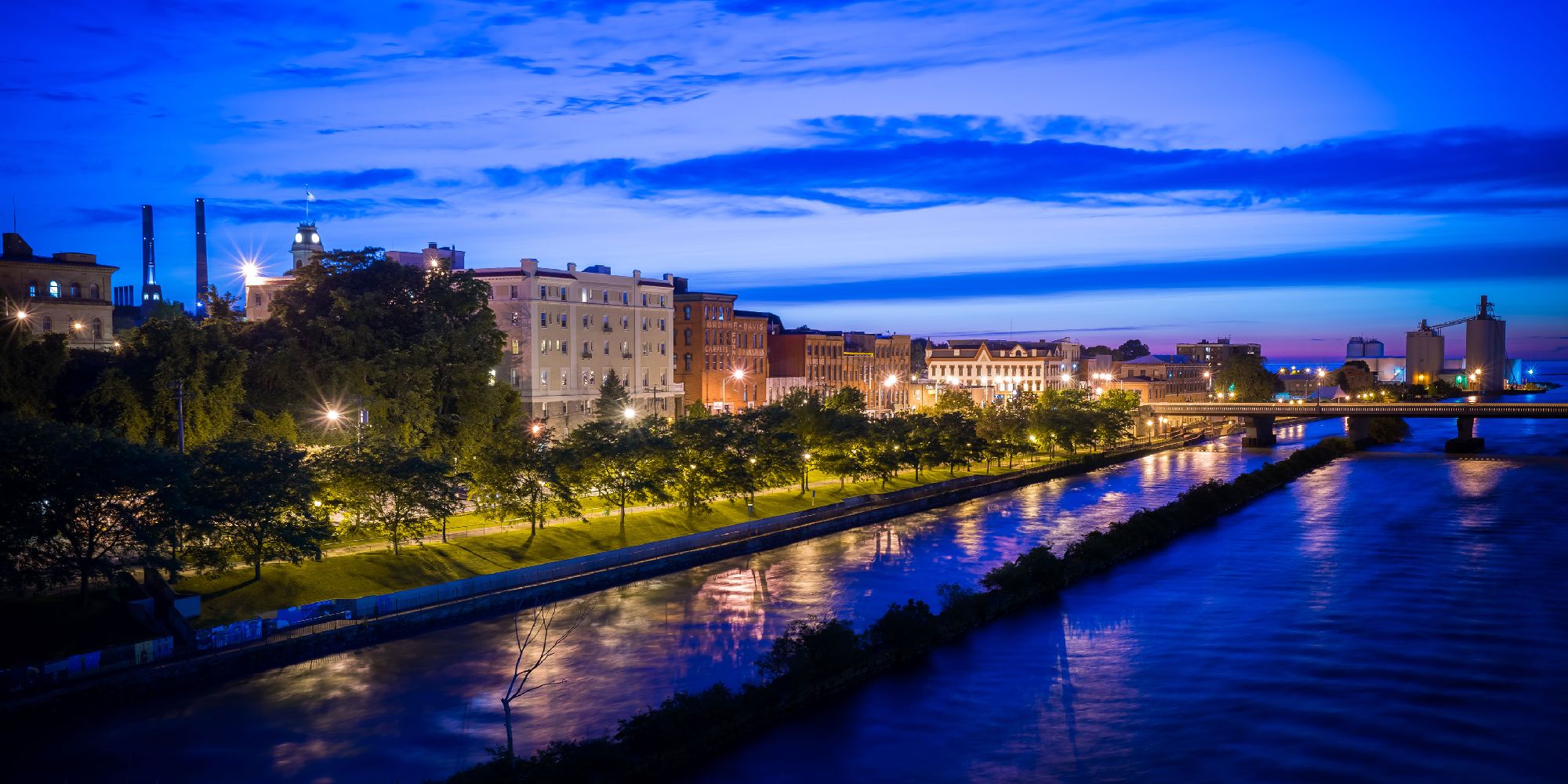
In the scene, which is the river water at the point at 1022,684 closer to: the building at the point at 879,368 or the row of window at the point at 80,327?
the row of window at the point at 80,327

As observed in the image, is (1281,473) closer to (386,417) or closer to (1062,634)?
(1062,634)

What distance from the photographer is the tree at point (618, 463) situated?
5316cm

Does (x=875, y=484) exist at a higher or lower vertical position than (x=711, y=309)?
lower

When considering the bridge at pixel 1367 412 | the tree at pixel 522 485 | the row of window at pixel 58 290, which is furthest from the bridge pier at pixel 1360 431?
the row of window at pixel 58 290

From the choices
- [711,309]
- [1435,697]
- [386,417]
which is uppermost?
[711,309]

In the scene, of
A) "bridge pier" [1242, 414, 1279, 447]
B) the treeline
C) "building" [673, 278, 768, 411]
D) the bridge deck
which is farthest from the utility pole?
"bridge pier" [1242, 414, 1279, 447]

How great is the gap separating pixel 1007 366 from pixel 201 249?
95.6m

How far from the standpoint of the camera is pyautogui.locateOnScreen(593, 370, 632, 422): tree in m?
74.7

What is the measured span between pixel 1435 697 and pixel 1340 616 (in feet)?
32.4

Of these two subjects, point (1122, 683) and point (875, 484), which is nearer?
point (1122, 683)

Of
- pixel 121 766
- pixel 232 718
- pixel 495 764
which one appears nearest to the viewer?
pixel 495 764

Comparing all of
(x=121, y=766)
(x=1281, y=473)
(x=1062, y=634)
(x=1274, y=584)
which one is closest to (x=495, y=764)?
(x=121, y=766)

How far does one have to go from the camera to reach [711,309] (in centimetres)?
10475

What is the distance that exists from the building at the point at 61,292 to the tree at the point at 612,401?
2951 centimetres
